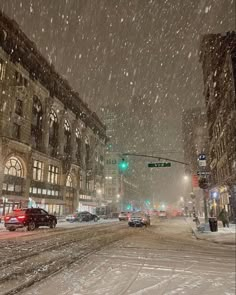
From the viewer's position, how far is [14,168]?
138 feet

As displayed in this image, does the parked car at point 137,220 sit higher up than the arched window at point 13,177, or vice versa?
the arched window at point 13,177

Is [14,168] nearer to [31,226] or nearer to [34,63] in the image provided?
[34,63]

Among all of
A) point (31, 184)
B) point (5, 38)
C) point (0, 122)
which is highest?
point (5, 38)

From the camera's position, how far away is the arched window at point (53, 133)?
55.0 meters

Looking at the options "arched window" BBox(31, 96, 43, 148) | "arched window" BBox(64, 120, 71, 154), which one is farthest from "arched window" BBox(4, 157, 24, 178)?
"arched window" BBox(64, 120, 71, 154)

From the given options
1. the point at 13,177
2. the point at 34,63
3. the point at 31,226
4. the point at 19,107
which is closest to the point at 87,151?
the point at 34,63

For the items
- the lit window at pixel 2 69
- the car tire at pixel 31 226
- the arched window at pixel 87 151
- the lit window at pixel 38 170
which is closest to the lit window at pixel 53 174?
the lit window at pixel 38 170

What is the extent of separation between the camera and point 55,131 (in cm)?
5688

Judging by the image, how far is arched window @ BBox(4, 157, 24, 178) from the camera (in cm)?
4028

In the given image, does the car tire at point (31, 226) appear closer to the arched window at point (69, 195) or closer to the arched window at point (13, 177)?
the arched window at point (13, 177)

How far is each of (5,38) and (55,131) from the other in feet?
67.7

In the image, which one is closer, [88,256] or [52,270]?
[52,270]

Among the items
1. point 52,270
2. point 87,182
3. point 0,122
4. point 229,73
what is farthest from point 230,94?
point 87,182

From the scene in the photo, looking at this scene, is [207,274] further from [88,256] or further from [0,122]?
[0,122]
